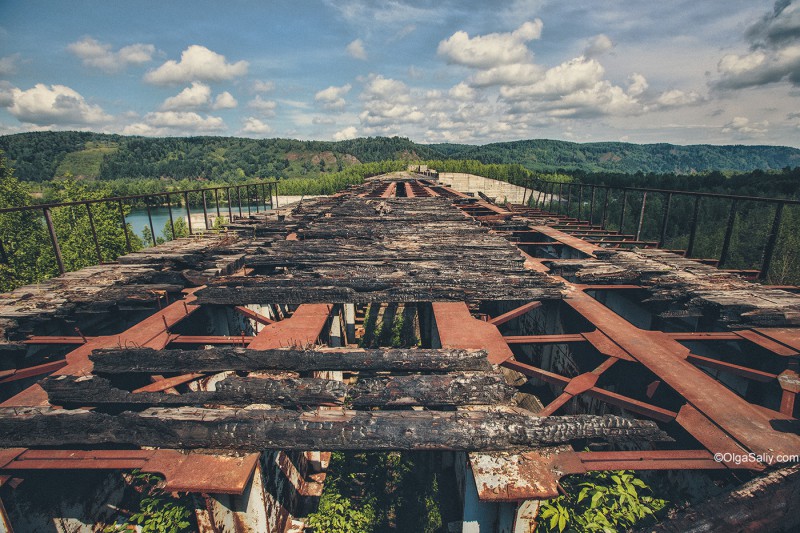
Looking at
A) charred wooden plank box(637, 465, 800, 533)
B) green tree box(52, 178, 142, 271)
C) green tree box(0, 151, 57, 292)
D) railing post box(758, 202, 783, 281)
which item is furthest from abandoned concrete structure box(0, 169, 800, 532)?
green tree box(52, 178, 142, 271)

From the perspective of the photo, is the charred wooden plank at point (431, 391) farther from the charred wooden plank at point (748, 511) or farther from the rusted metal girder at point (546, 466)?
the charred wooden plank at point (748, 511)

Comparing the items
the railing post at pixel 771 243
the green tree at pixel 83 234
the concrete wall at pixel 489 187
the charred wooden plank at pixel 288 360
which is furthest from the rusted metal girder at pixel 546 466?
the concrete wall at pixel 489 187

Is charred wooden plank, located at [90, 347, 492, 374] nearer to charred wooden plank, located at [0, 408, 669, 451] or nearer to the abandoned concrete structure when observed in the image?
the abandoned concrete structure

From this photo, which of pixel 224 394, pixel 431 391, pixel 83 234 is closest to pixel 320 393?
pixel 224 394

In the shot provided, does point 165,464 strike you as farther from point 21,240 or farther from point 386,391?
point 21,240

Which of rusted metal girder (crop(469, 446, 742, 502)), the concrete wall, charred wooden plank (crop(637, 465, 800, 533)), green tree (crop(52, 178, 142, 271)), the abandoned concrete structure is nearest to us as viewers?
charred wooden plank (crop(637, 465, 800, 533))

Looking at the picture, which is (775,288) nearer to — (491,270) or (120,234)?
(491,270)

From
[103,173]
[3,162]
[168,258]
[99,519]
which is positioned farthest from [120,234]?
[103,173]
